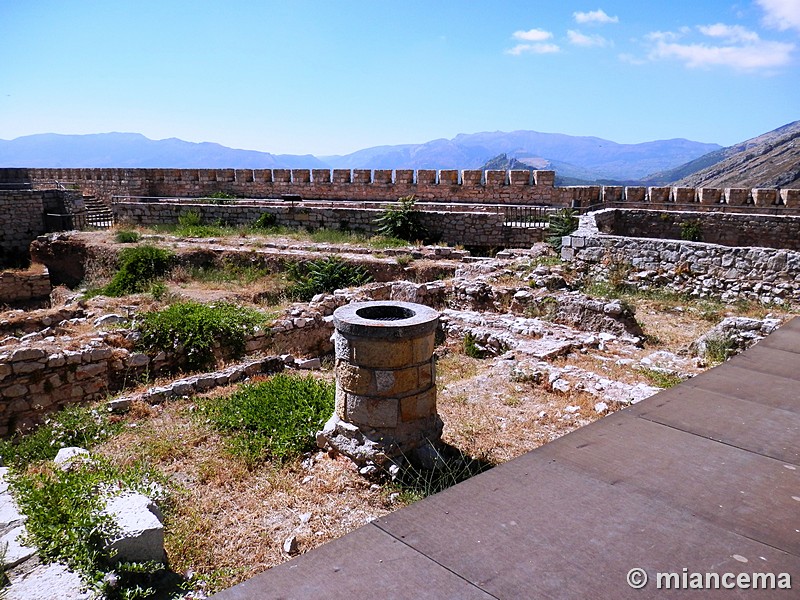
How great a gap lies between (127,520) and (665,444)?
10.1 feet

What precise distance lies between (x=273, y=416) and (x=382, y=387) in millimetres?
1404

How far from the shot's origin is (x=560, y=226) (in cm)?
1505

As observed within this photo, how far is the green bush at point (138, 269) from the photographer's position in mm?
13586

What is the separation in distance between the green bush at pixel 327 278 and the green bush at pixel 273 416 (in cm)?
648

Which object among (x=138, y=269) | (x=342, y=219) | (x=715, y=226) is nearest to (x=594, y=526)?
(x=138, y=269)

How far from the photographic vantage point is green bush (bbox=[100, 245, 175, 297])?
13586 millimetres

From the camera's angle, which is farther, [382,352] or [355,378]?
[355,378]

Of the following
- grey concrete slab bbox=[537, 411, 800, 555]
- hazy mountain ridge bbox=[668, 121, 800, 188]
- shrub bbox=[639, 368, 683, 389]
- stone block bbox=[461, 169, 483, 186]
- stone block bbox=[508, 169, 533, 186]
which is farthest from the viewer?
hazy mountain ridge bbox=[668, 121, 800, 188]

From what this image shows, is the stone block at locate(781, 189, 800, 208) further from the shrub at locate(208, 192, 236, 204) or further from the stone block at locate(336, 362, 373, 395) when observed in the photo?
the shrub at locate(208, 192, 236, 204)

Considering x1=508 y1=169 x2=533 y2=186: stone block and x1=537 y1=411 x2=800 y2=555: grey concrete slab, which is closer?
x1=537 y1=411 x2=800 y2=555: grey concrete slab

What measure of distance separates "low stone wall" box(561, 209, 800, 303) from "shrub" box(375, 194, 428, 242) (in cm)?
539

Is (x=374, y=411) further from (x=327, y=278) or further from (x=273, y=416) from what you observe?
(x=327, y=278)

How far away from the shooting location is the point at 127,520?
3.37m

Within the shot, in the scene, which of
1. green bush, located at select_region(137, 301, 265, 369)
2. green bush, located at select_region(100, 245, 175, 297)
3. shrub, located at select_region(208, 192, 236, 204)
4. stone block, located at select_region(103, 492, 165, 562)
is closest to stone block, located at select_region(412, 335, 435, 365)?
stone block, located at select_region(103, 492, 165, 562)
